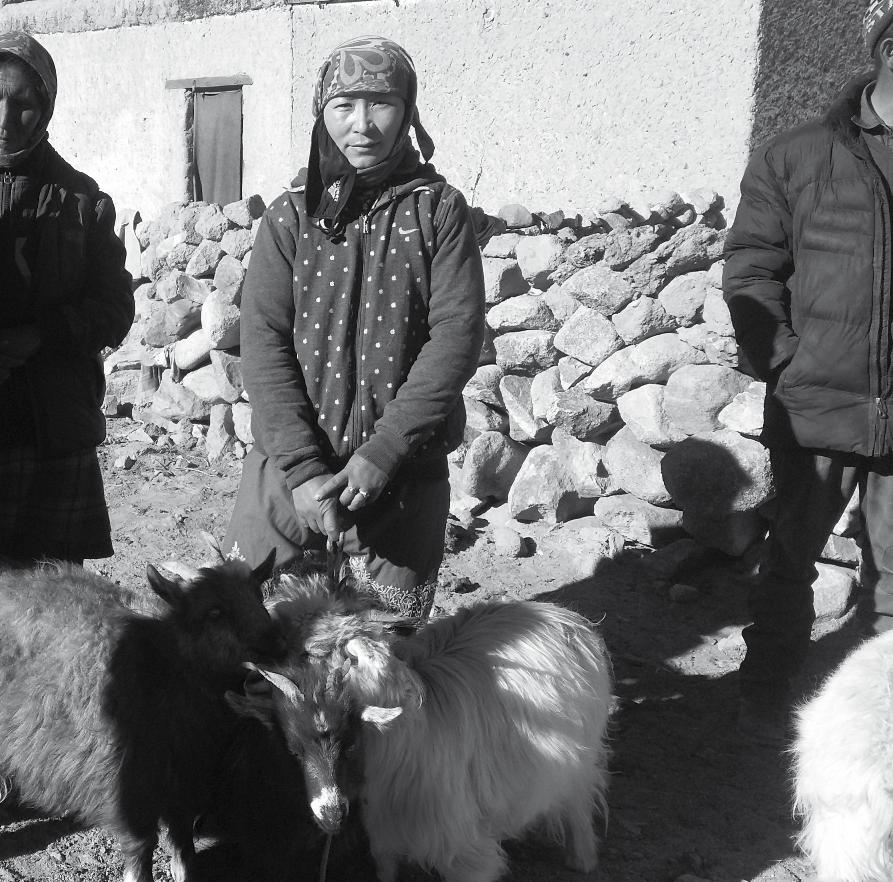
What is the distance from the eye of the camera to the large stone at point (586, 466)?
5.46 metres

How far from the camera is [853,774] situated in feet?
8.22

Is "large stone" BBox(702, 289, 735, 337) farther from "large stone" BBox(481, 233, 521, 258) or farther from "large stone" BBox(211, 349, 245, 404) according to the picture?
"large stone" BBox(211, 349, 245, 404)

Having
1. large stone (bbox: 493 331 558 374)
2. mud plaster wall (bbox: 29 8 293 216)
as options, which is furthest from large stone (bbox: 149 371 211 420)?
large stone (bbox: 493 331 558 374)

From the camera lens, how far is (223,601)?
105 inches

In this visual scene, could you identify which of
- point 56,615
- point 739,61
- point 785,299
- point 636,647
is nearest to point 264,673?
point 56,615

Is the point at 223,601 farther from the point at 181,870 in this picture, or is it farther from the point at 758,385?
the point at 758,385

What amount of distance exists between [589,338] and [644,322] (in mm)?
330

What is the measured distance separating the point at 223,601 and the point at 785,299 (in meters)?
2.07

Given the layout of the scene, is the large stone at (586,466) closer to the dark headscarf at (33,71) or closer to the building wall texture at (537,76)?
the building wall texture at (537,76)

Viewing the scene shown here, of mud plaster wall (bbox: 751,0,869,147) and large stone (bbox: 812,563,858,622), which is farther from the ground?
mud plaster wall (bbox: 751,0,869,147)

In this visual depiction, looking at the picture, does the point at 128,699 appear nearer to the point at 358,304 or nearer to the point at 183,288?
the point at 358,304

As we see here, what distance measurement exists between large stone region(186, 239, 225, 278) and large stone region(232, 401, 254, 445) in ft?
4.29

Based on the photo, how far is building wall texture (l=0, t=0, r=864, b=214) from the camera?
551 centimetres

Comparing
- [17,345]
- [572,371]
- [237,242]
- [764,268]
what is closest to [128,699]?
[17,345]
